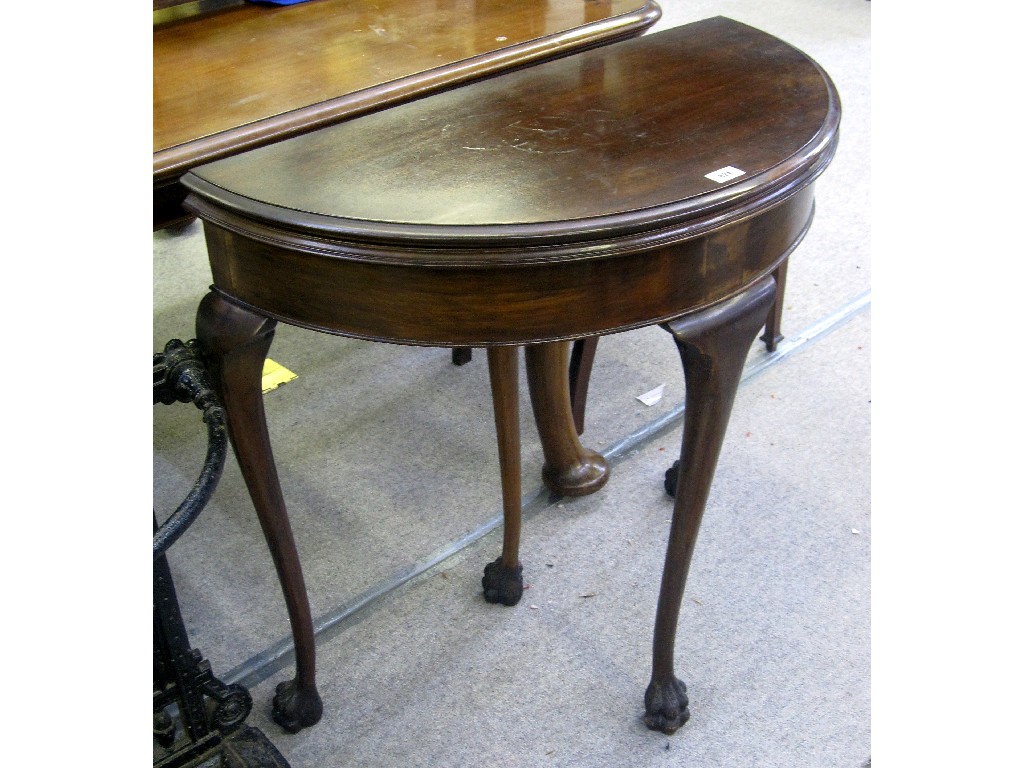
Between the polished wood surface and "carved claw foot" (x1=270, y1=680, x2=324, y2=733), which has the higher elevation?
the polished wood surface

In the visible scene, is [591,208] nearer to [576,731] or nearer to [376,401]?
[576,731]

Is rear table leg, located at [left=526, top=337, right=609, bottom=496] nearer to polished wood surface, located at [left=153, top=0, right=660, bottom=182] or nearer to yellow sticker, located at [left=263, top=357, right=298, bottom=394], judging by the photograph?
polished wood surface, located at [left=153, top=0, right=660, bottom=182]

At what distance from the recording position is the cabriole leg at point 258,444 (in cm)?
107

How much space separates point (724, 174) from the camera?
0.99 m

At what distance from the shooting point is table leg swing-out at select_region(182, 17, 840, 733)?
3.08 feet

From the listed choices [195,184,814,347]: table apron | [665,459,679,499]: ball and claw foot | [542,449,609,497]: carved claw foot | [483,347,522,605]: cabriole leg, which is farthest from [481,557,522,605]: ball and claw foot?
[195,184,814,347]: table apron

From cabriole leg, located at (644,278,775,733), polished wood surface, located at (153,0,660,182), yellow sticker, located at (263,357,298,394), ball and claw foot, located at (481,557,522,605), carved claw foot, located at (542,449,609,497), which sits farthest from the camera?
yellow sticker, located at (263,357,298,394)

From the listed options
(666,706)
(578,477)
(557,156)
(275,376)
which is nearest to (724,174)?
(557,156)

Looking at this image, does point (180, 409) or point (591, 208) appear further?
point (180, 409)

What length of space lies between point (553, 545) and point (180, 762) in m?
0.64

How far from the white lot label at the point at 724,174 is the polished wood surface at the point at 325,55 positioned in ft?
1.35

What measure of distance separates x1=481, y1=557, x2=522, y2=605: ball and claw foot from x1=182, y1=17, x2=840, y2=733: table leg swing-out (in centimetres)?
34

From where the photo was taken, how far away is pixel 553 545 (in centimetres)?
167

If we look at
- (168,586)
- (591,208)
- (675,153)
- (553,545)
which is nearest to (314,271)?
(591,208)
